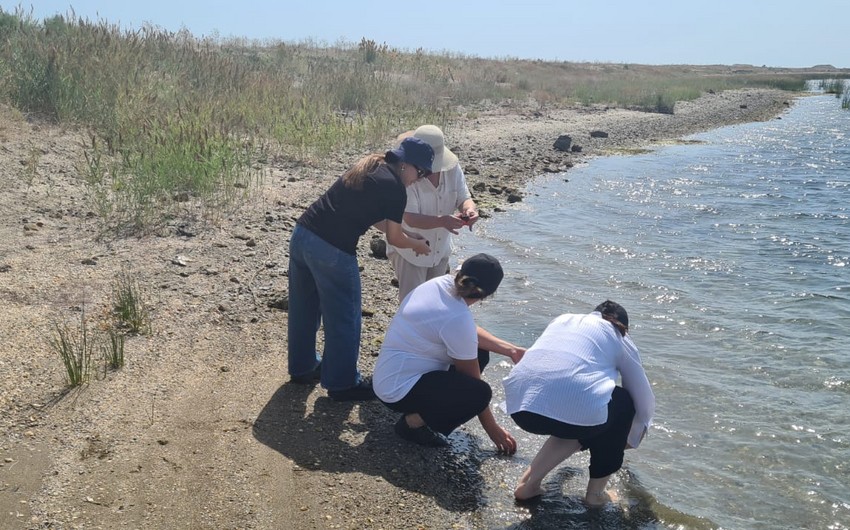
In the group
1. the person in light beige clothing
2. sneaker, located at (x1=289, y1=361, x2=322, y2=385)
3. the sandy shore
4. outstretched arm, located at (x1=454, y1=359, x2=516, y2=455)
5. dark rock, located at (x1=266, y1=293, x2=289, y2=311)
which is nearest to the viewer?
the sandy shore

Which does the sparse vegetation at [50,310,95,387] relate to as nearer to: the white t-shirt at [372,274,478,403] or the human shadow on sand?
the human shadow on sand

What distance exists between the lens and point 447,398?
14.3ft

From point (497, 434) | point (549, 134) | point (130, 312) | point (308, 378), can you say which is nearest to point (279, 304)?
point (130, 312)

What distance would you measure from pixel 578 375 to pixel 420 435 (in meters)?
1.13

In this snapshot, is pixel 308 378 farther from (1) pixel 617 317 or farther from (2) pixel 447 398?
(1) pixel 617 317

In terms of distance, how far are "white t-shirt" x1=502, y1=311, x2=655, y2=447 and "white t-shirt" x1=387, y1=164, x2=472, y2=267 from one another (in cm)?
137

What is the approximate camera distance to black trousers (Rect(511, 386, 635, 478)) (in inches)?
155

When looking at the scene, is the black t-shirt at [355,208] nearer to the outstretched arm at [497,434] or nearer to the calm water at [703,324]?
the outstretched arm at [497,434]

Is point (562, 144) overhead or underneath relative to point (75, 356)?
overhead

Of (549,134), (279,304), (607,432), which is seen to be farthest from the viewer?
(549,134)

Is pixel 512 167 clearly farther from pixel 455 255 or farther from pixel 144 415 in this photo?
pixel 144 415

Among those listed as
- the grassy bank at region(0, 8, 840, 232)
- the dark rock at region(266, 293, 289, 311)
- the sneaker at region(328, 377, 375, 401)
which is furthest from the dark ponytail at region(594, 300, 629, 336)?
the grassy bank at region(0, 8, 840, 232)

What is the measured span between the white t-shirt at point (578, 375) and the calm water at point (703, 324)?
23.3 inches

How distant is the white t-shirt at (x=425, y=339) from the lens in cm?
422
